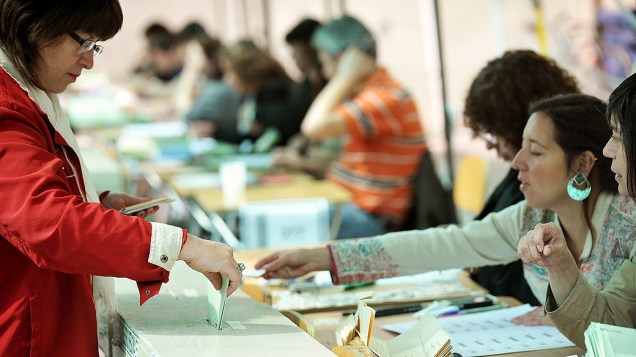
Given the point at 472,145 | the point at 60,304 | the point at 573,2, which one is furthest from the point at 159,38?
the point at 60,304

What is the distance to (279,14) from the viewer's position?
11891 millimetres

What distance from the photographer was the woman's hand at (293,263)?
2.70 m

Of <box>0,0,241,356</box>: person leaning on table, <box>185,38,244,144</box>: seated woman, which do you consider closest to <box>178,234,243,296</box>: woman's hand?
Answer: <box>0,0,241,356</box>: person leaning on table

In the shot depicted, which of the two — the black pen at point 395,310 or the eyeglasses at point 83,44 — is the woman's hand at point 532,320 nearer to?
the black pen at point 395,310

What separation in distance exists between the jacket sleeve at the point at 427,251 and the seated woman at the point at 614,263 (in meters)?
0.47

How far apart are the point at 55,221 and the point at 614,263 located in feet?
4.38

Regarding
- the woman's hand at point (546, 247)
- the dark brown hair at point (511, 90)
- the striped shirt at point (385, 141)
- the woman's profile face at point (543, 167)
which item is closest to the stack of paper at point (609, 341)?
the woman's hand at point (546, 247)

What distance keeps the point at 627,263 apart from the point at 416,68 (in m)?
6.01

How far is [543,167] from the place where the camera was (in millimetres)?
2473

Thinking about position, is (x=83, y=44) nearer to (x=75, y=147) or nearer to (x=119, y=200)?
(x=75, y=147)

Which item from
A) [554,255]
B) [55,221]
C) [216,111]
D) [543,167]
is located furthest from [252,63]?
[55,221]

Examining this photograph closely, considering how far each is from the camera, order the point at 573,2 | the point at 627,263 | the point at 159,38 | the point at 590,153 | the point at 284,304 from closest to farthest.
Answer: the point at 627,263 → the point at 590,153 → the point at 284,304 → the point at 573,2 → the point at 159,38

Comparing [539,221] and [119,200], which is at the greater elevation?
[119,200]

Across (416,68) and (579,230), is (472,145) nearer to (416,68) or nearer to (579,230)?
(416,68)
